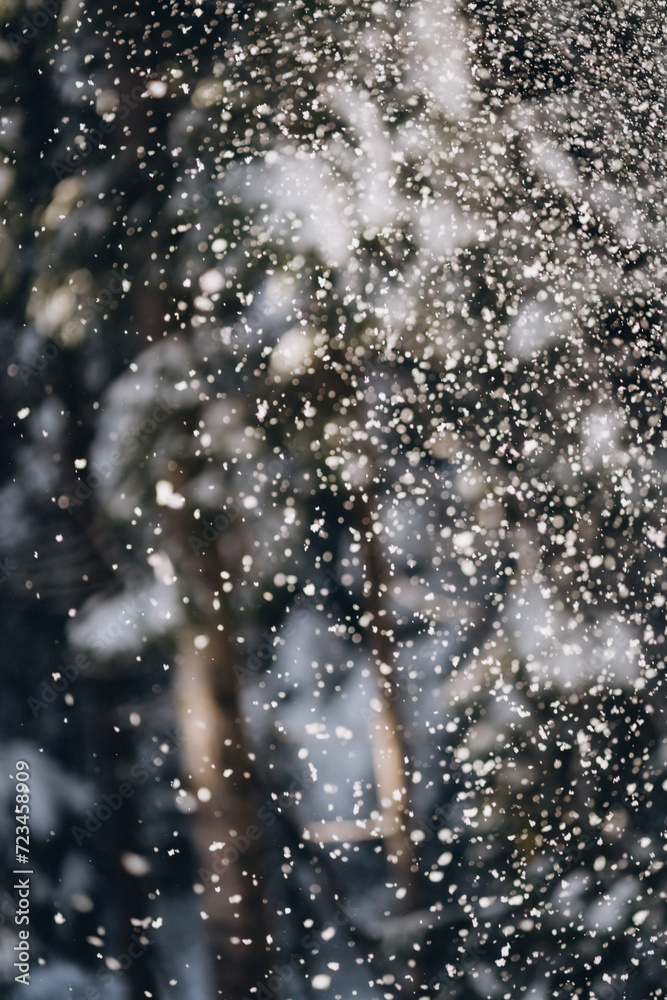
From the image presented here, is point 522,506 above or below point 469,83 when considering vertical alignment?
below

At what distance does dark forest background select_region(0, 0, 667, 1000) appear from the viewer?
0.89 ft

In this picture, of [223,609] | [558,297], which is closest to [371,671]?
[223,609]

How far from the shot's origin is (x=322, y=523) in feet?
0.89

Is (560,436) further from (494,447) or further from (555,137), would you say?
(555,137)

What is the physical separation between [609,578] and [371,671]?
115 millimetres

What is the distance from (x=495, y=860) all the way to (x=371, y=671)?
0.10 m

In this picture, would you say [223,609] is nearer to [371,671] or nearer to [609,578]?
[371,671]

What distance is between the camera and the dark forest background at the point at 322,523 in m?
0.27

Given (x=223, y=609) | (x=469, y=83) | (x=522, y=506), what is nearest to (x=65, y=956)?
(x=223, y=609)

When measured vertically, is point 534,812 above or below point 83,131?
below

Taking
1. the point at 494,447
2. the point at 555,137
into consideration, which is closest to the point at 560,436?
the point at 494,447

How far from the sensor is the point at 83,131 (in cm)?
31

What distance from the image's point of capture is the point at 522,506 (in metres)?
0.29

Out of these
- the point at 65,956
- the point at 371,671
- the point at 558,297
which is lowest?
the point at 65,956
